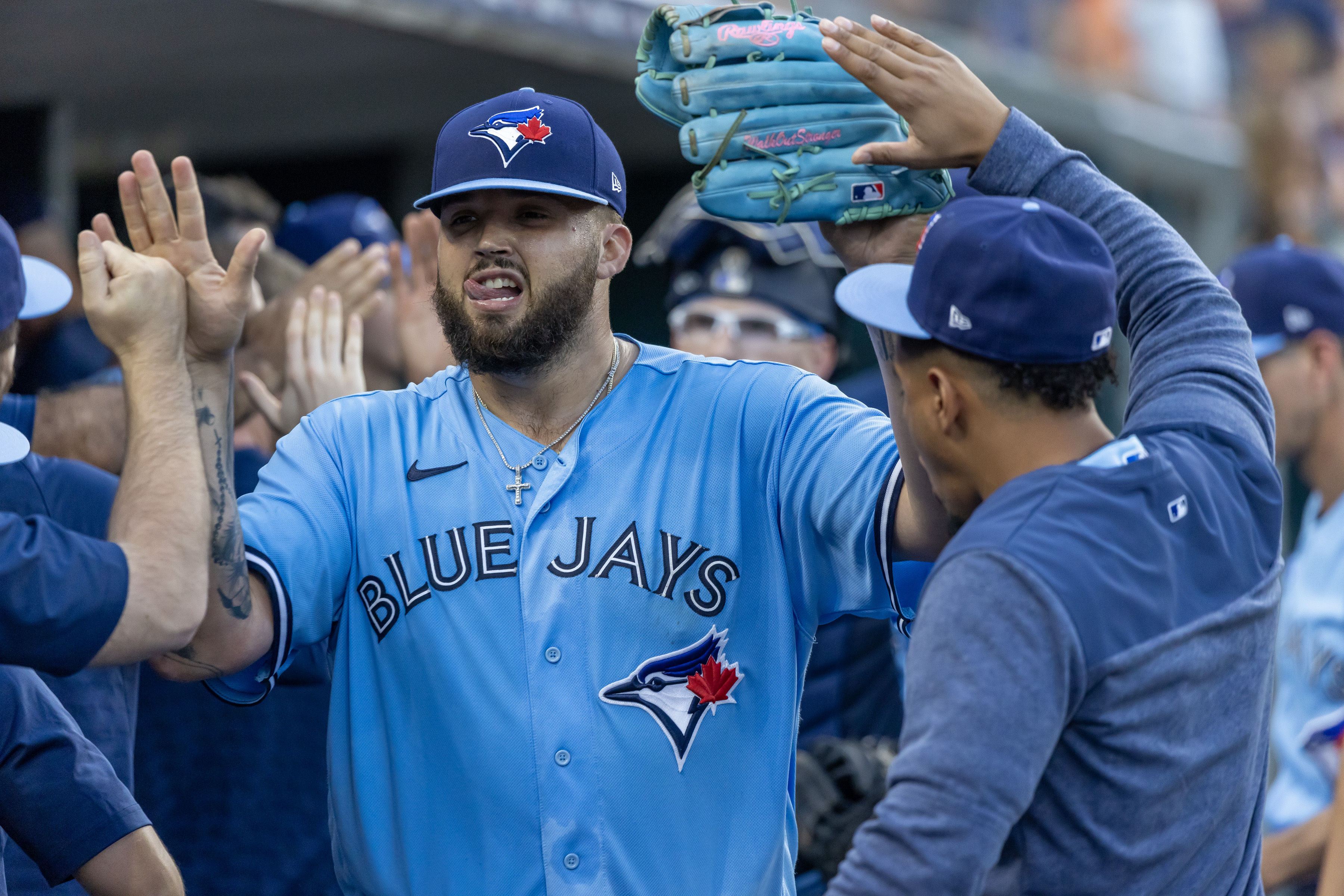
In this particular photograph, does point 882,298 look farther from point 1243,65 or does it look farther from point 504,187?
point 1243,65

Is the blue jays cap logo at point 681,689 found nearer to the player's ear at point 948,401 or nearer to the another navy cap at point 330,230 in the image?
the player's ear at point 948,401

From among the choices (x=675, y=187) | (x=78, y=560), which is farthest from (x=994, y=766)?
(x=675, y=187)

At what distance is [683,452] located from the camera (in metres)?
2.67

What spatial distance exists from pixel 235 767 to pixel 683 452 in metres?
1.55

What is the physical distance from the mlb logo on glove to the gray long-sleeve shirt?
0.62m

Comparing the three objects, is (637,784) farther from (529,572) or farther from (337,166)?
(337,166)

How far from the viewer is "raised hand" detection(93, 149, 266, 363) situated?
2.41m

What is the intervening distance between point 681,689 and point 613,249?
2.87ft

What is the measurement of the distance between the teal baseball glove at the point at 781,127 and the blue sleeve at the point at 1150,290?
0.64 ft

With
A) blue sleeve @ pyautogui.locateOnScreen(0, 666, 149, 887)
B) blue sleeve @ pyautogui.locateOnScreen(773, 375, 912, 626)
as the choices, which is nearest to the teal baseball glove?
blue sleeve @ pyautogui.locateOnScreen(773, 375, 912, 626)

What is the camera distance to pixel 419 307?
4.04m

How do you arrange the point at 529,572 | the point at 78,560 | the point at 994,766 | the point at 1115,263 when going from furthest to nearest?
1. the point at 529,572
2. the point at 1115,263
3. the point at 78,560
4. the point at 994,766

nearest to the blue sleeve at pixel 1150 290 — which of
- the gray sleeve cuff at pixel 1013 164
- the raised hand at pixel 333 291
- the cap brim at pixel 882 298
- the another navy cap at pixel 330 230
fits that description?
the gray sleeve cuff at pixel 1013 164

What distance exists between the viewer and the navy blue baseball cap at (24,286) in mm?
2320
